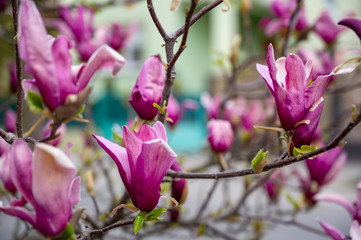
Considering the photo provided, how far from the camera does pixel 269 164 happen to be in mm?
545

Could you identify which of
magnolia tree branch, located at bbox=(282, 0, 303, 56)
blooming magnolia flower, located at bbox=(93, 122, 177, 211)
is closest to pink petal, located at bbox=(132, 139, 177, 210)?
blooming magnolia flower, located at bbox=(93, 122, 177, 211)

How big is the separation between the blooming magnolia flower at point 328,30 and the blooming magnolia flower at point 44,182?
1265 millimetres

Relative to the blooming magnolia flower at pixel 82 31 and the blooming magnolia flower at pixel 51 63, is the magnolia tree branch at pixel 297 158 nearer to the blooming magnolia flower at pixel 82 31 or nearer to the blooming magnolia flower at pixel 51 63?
the blooming magnolia flower at pixel 51 63

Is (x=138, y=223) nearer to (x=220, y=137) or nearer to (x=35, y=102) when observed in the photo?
(x=35, y=102)

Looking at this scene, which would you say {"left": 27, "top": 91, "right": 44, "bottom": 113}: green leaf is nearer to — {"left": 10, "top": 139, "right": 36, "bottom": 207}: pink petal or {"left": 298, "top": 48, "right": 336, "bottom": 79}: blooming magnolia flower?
{"left": 10, "top": 139, "right": 36, "bottom": 207}: pink petal

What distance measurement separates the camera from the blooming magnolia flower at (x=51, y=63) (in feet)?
1.45

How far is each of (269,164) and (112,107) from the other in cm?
619

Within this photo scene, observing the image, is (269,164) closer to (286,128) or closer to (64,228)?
(286,128)

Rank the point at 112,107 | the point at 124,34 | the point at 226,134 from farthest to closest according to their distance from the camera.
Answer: the point at 112,107, the point at 124,34, the point at 226,134

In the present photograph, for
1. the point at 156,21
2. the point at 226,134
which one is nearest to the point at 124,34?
Result: the point at 226,134

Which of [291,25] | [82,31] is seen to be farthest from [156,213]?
[82,31]

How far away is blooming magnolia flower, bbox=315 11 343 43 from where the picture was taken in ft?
4.76

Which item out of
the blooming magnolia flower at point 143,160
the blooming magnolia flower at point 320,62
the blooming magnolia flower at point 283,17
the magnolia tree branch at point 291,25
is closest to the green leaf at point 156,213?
the blooming magnolia flower at point 143,160

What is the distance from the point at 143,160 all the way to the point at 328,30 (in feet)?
4.07
